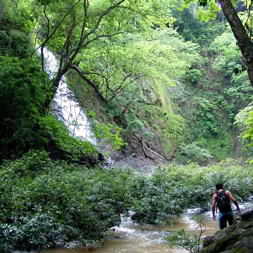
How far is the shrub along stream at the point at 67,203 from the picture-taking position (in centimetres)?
694

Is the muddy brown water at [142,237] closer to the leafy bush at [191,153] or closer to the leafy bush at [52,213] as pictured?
the leafy bush at [52,213]

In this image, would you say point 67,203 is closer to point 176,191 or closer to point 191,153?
point 176,191

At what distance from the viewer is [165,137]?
26.8 meters

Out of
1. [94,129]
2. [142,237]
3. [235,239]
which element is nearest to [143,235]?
[142,237]

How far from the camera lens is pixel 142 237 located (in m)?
8.62

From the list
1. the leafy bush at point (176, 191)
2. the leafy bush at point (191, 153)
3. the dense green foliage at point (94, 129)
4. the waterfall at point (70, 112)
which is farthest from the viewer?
the leafy bush at point (191, 153)

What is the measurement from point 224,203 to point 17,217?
395 centimetres

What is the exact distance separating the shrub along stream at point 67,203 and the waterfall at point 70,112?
5233mm

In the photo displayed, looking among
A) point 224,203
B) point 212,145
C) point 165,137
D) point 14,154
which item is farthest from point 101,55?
point 212,145

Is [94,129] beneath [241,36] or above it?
above

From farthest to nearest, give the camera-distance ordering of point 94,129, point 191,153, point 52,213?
point 191,153, point 94,129, point 52,213

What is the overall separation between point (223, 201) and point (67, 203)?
3094 millimetres

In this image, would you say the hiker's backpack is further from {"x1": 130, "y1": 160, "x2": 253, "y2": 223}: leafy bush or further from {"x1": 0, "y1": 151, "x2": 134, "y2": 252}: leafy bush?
{"x1": 130, "y1": 160, "x2": 253, "y2": 223}: leafy bush


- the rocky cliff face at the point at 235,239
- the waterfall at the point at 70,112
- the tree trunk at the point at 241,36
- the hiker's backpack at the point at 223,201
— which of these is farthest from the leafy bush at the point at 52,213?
the waterfall at the point at 70,112
